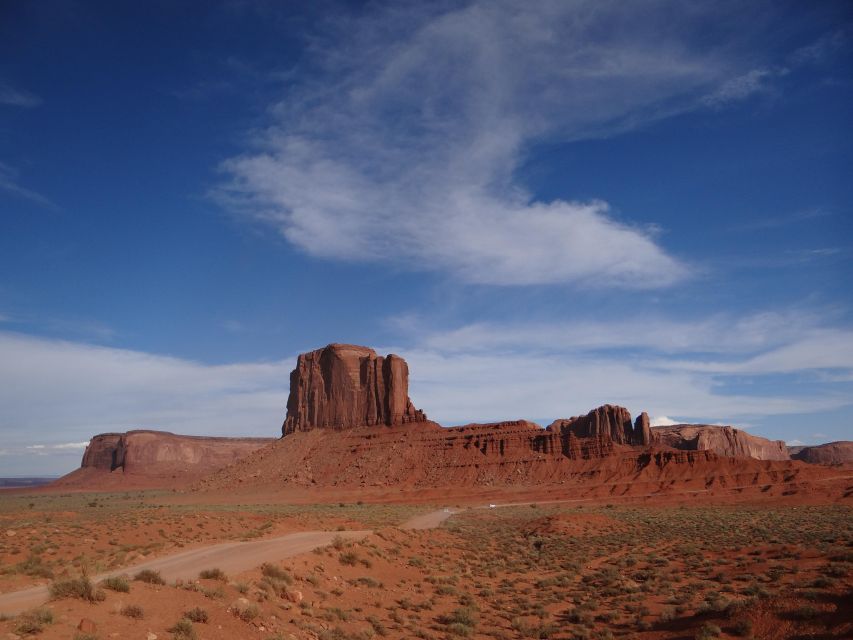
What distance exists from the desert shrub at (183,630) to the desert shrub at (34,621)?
186 cm

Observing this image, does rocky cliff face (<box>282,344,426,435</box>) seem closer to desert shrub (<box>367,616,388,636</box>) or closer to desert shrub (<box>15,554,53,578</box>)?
desert shrub (<box>15,554,53,578</box>)

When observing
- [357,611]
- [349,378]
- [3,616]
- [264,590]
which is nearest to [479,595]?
[357,611]

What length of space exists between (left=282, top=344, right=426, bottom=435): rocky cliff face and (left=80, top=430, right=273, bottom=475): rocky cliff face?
2448 inches

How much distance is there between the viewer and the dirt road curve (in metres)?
13.6

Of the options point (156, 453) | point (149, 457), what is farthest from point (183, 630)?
point (156, 453)

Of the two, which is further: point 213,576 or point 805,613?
point 213,576

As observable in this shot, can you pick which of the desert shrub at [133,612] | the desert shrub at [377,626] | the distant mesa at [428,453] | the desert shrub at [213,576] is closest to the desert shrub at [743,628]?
the desert shrub at [377,626]

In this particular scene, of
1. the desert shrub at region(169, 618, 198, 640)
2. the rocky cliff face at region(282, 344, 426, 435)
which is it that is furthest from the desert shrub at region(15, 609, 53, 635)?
the rocky cliff face at region(282, 344, 426, 435)

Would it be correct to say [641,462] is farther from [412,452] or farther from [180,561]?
[180,561]

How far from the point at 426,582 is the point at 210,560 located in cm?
733

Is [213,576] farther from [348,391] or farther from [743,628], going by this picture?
[348,391]

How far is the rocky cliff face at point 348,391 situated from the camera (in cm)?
10988

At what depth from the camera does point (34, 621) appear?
348 inches

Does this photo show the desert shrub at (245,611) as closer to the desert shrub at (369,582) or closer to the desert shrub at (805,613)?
the desert shrub at (369,582)
